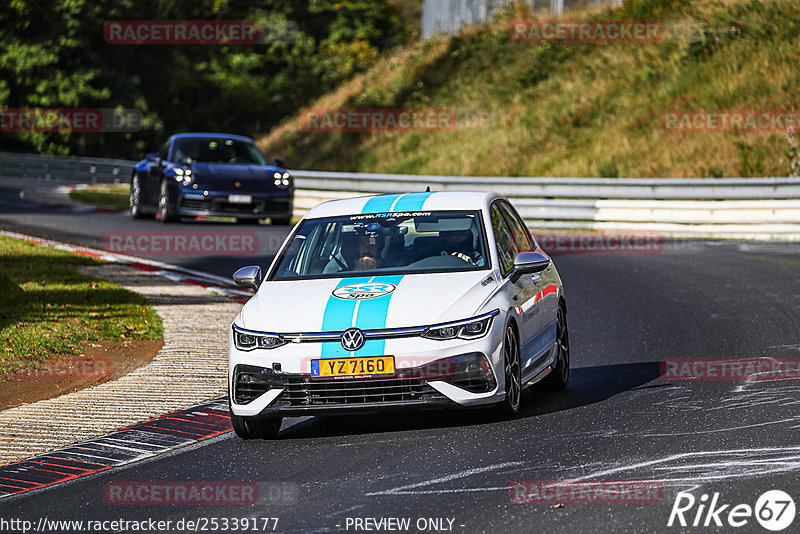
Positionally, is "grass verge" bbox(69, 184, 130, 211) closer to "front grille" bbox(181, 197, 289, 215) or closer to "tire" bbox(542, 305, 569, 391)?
"front grille" bbox(181, 197, 289, 215)

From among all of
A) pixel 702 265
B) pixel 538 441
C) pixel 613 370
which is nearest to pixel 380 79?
pixel 702 265

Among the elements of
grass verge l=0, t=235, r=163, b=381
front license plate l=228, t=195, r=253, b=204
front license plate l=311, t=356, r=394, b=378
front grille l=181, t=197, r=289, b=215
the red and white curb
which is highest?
front license plate l=311, t=356, r=394, b=378

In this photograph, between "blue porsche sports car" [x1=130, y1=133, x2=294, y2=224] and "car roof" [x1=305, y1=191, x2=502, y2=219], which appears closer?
"car roof" [x1=305, y1=191, x2=502, y2=219]

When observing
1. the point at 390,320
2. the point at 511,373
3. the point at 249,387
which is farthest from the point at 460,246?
the point at 249,387

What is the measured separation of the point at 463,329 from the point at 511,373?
0.53 metres

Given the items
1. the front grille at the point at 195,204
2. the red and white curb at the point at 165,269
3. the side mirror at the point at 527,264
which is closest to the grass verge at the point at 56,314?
the red and white curb at the point at 165,269

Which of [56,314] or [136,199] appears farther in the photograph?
[136,199]

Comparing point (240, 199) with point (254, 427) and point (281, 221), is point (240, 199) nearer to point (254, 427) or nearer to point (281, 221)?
point (281, 221)

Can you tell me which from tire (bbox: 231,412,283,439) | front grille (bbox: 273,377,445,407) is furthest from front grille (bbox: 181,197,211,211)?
front grille (bbox: 273,377,445,407)

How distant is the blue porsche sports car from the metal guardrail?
3243mm

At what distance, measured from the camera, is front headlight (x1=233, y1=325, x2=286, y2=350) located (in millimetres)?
8516

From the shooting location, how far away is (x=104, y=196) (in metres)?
32.9

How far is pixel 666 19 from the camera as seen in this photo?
3628 cm

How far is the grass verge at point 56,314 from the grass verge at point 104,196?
1188 centimetres
